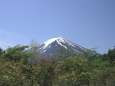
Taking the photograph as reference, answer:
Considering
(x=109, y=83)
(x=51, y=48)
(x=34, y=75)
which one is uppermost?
(x=51, y=48)

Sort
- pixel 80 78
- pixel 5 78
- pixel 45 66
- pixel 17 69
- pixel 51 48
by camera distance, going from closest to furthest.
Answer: pixel 5 78 < pixel 17 69 < pixel 45 66 < pixel 80 78 < pixel 51 48

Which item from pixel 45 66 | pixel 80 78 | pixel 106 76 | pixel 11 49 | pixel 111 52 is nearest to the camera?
pixel 45 66

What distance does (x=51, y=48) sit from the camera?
445 ft

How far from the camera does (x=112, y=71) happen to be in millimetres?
19031

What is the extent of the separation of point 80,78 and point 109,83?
6.83m

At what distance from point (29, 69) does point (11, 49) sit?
22613 mm

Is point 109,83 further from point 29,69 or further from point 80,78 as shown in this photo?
point 29,69

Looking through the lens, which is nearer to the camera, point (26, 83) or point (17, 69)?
point (17, 69)

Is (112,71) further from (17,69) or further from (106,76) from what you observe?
(17,69)

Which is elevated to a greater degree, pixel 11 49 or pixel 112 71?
pixel 11 49

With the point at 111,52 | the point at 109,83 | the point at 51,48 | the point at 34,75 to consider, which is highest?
the point at 51,48

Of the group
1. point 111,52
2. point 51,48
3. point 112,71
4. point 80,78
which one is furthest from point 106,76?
point 51,48

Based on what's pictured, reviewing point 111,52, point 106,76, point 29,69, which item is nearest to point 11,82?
point 29,69

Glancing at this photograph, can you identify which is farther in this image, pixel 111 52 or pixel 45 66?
pixel 111 52
